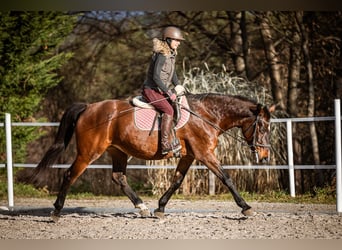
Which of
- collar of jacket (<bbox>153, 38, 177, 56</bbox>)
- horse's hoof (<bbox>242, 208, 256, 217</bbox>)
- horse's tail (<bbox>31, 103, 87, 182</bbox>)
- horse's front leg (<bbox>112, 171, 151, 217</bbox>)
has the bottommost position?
horse's hoof (<bbox>242, 208, 256, 217</bbox>)

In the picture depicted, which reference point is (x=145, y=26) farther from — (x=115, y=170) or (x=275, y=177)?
(x=115, y=170)

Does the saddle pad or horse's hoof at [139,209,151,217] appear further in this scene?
horse's hoof at [139,209,151,217]

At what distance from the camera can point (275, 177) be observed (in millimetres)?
9758

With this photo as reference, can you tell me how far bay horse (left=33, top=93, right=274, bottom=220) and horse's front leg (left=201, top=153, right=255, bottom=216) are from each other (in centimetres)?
1

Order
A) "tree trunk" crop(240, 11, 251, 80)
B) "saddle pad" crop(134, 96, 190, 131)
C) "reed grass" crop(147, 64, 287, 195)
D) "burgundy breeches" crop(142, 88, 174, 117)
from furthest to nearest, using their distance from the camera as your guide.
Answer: "tree trunk" crop(240, 11, 251, 80) → "reed grass" crop(147, 64, 287, 195) → "saddle pad" crop(134, 96, 190, 131) → "burgundy breeches" crop(142, 88, 174, 117)

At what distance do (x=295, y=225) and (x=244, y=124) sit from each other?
1.22 metres

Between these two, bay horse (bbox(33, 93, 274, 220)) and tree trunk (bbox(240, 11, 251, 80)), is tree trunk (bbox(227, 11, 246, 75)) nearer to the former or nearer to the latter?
tree trunk (bbox(240, 11, 251, 80))

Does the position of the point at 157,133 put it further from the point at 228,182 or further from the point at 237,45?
the point at 237,45

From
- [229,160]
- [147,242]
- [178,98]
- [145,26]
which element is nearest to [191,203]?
[229,160]

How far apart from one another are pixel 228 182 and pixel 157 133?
36.4 inches

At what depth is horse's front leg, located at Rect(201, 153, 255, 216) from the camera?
20.2ft

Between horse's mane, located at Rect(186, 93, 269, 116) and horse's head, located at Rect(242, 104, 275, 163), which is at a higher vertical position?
horse's mane, located at Rect(186, 93, 269, 116)

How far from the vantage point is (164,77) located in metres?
6.35

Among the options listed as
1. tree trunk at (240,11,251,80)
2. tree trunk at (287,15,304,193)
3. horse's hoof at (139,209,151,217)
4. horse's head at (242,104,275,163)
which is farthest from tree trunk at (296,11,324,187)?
horse's hoof at (139,209,151,217)
